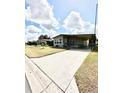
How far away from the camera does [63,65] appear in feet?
4.53

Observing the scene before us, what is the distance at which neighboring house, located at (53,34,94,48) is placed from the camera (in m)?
1.37

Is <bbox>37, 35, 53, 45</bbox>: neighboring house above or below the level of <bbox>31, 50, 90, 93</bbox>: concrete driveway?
above

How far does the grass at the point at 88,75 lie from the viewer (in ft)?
4.30

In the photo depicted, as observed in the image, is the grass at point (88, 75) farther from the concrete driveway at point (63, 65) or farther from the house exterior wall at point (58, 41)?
the house exterior wall at point (58, 41)

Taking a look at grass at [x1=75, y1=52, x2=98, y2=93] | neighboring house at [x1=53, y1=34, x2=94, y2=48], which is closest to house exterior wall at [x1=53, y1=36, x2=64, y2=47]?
neighboring house at [x1=53, y1=34, x2=94, y2=48]

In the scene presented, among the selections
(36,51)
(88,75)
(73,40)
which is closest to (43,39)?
(36,51)

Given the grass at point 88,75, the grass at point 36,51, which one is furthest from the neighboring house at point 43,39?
the grass at point 88,75

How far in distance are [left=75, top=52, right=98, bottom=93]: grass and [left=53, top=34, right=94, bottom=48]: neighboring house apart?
0.09 metres

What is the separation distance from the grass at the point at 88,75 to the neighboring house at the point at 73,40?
0.09m

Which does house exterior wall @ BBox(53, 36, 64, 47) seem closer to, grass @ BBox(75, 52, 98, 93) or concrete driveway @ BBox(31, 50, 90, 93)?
concrete driveway @ BBox(31, 50, 90, 93)
